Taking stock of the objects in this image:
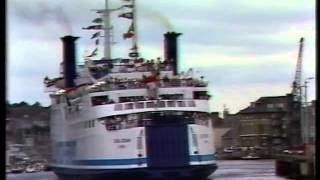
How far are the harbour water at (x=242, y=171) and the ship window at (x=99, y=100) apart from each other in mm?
1551

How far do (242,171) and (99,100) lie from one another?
4150 mm

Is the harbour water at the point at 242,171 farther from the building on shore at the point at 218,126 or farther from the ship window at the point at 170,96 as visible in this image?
the ship window at the point at 170,96

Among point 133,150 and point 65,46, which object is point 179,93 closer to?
point 133,150

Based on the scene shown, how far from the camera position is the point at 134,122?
968cm

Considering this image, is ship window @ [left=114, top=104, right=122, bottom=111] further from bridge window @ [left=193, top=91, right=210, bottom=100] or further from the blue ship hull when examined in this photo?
bridge window @ [left=193, top=91, right=210, bottom=100]

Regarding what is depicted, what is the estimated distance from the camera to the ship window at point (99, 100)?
32.6 feet

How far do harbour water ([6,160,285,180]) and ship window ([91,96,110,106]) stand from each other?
1.55 meters

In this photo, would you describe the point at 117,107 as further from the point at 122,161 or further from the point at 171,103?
the point at 171,103

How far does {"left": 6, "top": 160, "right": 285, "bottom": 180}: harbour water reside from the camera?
36.2ft

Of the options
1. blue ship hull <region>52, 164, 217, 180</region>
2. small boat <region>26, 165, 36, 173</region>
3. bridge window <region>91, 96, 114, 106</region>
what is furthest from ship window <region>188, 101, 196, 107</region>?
small boat <region>26, 165, 36, 173</region>

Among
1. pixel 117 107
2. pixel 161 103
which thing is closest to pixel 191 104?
pixel 161 103

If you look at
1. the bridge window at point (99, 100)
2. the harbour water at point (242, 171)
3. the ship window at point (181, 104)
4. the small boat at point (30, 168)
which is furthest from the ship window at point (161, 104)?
the small boat at point (30, 168)
